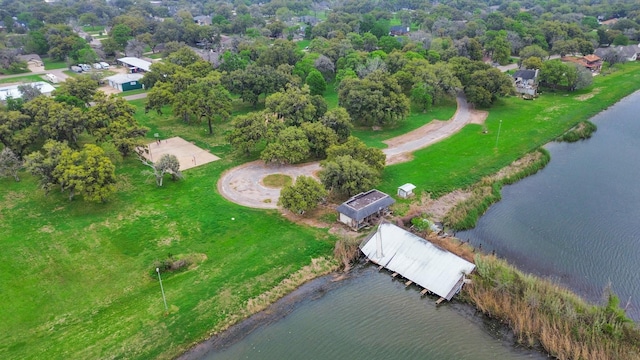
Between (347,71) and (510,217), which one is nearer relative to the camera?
(510,217)

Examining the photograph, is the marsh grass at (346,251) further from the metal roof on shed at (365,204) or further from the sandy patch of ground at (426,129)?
the sandy patch of ground at (426,129)

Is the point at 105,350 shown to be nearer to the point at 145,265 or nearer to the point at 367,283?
the point at 145,265

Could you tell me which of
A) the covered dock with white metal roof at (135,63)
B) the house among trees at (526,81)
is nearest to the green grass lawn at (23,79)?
the covered dock with white metal roof at (135,63)

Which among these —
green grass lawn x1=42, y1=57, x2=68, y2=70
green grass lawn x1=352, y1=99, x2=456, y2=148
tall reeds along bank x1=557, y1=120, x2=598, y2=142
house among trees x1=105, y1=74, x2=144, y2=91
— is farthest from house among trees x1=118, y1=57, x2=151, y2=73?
tall reeds along bank x1=557, y1=120, x2=598, y2=142

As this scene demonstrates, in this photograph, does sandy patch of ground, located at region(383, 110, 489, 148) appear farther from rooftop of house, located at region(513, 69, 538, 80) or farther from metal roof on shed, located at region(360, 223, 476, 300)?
metal roof on shed, located at region(360, 223, 476, 300)

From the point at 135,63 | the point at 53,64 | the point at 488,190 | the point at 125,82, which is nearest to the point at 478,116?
the point at 488,190

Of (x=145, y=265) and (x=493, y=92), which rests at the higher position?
(x=493, y=92)

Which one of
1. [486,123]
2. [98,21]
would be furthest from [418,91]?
[98,21]

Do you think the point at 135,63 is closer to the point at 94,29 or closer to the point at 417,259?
the point at 94,29
